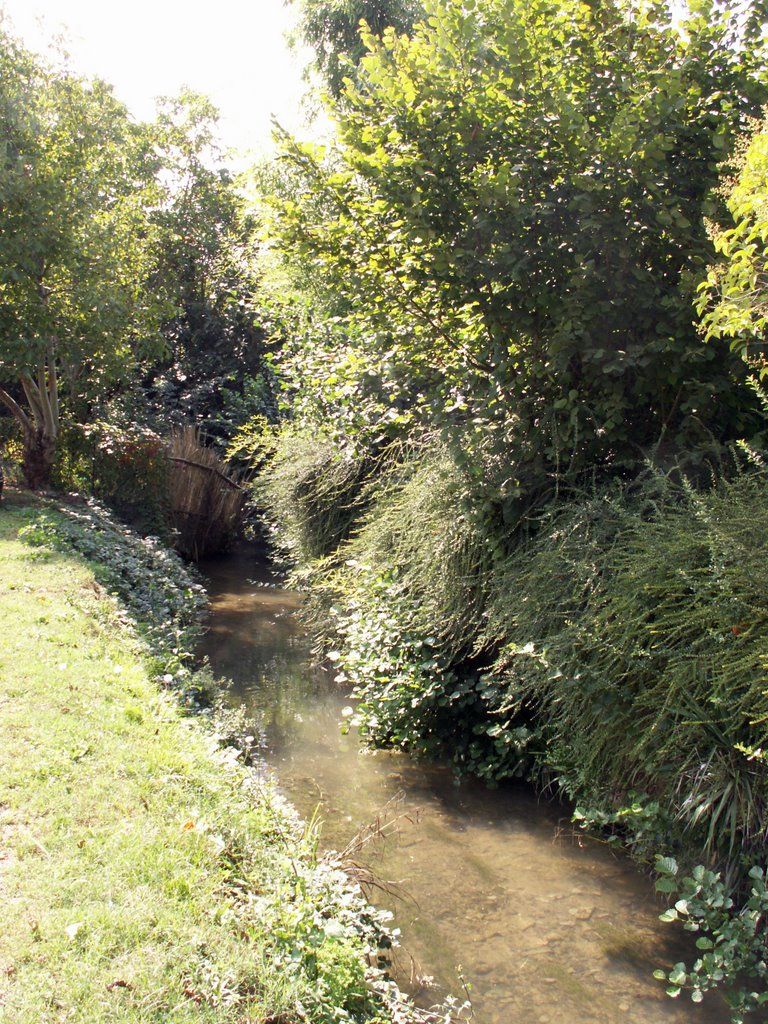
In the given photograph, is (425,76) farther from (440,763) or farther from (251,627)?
(251,627)

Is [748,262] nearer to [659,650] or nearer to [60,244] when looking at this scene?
[659,650]

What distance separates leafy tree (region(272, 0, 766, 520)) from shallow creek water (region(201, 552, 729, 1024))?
2264 mm

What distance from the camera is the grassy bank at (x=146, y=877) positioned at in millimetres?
2947

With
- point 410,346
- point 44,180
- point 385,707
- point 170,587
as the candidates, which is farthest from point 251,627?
point 44,180

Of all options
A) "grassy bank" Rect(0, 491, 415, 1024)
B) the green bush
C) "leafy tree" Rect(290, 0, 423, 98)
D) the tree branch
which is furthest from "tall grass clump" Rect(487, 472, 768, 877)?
"leafy tree" Rect(290, 0, 423, 98)

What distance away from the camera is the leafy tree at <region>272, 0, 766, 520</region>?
18.0 ft

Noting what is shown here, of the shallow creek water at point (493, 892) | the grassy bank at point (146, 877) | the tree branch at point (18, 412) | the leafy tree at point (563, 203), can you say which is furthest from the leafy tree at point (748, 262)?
the tree branch at point (18, 412)

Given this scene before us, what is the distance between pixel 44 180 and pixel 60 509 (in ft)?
17.1

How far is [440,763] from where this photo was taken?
695 centimetres

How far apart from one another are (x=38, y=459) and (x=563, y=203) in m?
12.8

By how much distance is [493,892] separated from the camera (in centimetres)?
512

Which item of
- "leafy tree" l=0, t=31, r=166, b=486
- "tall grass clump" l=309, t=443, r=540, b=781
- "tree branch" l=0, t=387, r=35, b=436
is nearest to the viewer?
"tall grass clump" l=309, t=443, r=540, b=781

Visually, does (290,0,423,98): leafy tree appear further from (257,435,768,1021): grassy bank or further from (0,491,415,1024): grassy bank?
(0,491,415,1024): grassy bank

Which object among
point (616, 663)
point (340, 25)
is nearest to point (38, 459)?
point (340, 25)
